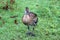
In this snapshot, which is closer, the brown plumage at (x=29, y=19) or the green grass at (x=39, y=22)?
the brown plumage at (x=29, y=19)

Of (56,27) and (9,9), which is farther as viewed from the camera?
(9,9)

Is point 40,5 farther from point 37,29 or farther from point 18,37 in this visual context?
point 18,37

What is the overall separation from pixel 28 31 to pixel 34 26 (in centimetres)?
25

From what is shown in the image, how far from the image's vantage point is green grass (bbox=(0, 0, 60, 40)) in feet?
26.3

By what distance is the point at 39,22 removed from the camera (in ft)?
29.1

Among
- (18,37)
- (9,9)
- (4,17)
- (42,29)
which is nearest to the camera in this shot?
(18,37)

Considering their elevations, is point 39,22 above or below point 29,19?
below

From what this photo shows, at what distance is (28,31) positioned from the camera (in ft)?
26.9

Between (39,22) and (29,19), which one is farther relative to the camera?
(39,22)

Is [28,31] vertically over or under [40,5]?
under

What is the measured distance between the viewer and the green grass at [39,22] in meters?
8.02

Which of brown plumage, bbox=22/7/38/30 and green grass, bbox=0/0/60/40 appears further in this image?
green grass, bbox=0/0/60/40

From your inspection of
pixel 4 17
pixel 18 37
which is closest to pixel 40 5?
pixel 4 17

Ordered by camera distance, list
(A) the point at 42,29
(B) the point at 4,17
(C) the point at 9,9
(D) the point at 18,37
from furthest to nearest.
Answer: (C) the point at 9,9
(B) the point at 4,17
(A) the point at 42,29
(D) the point at 18,37
